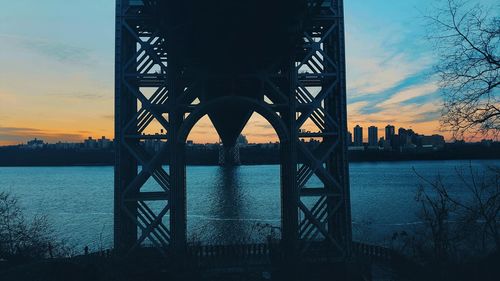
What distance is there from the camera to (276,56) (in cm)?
1232

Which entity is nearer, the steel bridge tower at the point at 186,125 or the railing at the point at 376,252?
the steel bridge tower at the point at 186,125

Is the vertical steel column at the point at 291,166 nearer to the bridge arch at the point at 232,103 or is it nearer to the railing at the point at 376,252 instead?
the bridge arch at the point at 232,103

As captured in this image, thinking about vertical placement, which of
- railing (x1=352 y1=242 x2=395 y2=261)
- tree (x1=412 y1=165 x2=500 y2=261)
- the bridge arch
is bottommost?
railing (x1=352 y1=242 x2=395 y2=261)

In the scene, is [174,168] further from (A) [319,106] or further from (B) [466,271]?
(B) [466,271]

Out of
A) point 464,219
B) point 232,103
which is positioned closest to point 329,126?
point 232,103

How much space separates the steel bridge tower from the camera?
13.4 m

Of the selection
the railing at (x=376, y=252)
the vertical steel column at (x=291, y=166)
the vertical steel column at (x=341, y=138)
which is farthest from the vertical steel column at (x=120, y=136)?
the railing at (x=376, y=252)

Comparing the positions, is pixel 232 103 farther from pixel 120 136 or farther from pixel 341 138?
pixel 341 138

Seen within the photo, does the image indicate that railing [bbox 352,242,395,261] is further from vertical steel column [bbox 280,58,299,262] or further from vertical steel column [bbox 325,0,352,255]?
vertical steel column [bbox 280,58,299,262]

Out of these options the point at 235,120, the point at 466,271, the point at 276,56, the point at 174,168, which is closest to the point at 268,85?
the point at 276,56

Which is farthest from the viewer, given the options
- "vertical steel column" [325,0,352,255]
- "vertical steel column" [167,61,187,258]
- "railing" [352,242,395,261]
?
"railing" [352,242,395,261]

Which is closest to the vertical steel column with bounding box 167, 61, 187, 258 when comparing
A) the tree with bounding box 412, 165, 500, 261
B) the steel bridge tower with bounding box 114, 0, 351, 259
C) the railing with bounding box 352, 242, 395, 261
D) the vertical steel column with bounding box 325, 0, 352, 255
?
the steel bridge tower with bounding box 114, 0, 351, 259

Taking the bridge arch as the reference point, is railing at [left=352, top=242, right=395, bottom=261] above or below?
below

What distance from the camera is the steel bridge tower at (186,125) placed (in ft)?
44.0
